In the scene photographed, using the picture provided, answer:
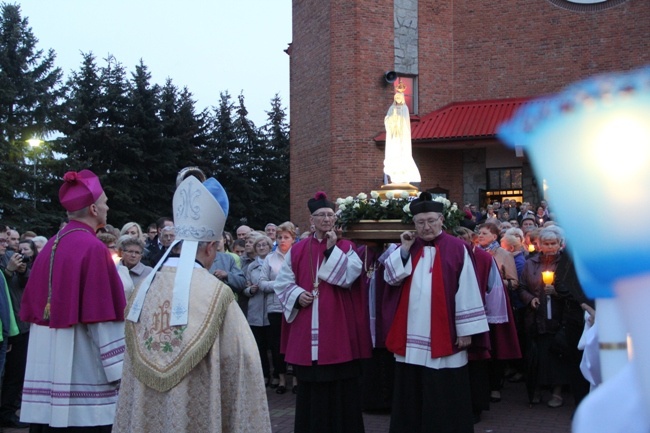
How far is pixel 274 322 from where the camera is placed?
9961 mm

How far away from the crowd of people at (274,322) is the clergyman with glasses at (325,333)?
0.01 m

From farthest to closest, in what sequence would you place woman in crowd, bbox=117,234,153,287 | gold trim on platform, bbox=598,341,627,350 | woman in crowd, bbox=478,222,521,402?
woman in crowd, bbox=478,222,521,402 → woman in crowd, bbox=117,234,153,287 → gold trim on platform, bbox=598,341,627,350

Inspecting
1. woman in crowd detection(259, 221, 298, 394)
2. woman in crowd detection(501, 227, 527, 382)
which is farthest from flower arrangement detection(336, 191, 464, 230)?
woman in crowd detection(501, 227, 527, 382)

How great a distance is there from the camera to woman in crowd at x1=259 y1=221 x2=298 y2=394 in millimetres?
9820

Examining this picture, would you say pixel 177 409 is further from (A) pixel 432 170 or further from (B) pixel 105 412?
(A) pixel 432 170

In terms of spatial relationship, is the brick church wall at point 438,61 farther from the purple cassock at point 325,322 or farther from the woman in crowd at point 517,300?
the purple cassock at point 325,322

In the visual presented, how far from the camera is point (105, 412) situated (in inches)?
189

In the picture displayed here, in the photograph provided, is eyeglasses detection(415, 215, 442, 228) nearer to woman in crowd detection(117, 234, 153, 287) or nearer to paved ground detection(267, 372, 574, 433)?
paved ground detection(267, 372, 574, 433)

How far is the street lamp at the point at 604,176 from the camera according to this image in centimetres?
108

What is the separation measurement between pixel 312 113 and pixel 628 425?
22763 mm

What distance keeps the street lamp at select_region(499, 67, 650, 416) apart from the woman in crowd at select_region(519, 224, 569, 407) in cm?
740

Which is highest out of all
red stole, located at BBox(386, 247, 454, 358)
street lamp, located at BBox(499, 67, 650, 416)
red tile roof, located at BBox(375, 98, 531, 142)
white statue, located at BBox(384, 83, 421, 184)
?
red tile roof, located at BBox(375, 98, 531, 142)

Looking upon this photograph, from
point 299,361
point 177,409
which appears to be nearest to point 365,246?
point 299,361

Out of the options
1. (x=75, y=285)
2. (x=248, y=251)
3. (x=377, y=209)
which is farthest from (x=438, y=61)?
(x=75, y=285)
